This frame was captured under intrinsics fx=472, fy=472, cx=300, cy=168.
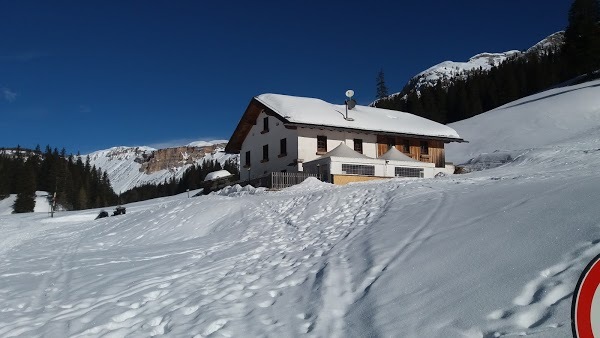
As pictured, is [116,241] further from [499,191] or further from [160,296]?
[499,191]

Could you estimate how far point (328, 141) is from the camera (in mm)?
34281

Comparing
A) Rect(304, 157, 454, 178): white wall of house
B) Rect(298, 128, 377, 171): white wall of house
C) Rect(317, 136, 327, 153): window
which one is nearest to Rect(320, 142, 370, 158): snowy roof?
Rect(317, 136, 327, 153): window

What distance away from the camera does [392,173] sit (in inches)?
1241

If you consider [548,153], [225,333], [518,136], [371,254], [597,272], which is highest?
[518,136]

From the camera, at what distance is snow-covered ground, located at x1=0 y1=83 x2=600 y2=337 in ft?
16.9

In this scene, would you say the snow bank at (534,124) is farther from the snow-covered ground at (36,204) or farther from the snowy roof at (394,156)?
the snow-covered ground at (36,204)

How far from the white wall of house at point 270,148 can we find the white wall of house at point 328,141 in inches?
19.4

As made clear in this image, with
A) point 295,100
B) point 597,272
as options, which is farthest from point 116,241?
point 295,100

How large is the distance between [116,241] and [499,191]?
12.1 metres

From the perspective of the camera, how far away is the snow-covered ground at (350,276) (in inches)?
203

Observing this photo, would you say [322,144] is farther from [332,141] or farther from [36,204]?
[36,204]

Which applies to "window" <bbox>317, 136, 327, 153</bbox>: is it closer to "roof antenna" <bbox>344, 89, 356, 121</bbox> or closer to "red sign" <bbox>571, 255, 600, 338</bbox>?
"roof antenna" <bbox>344, 89, 356, 121</bbox>

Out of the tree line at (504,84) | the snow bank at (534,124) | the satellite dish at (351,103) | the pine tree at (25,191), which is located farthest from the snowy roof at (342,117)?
the pine tree at (25,191)

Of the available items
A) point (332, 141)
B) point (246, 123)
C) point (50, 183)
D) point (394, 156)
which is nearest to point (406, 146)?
point (394, 156)
